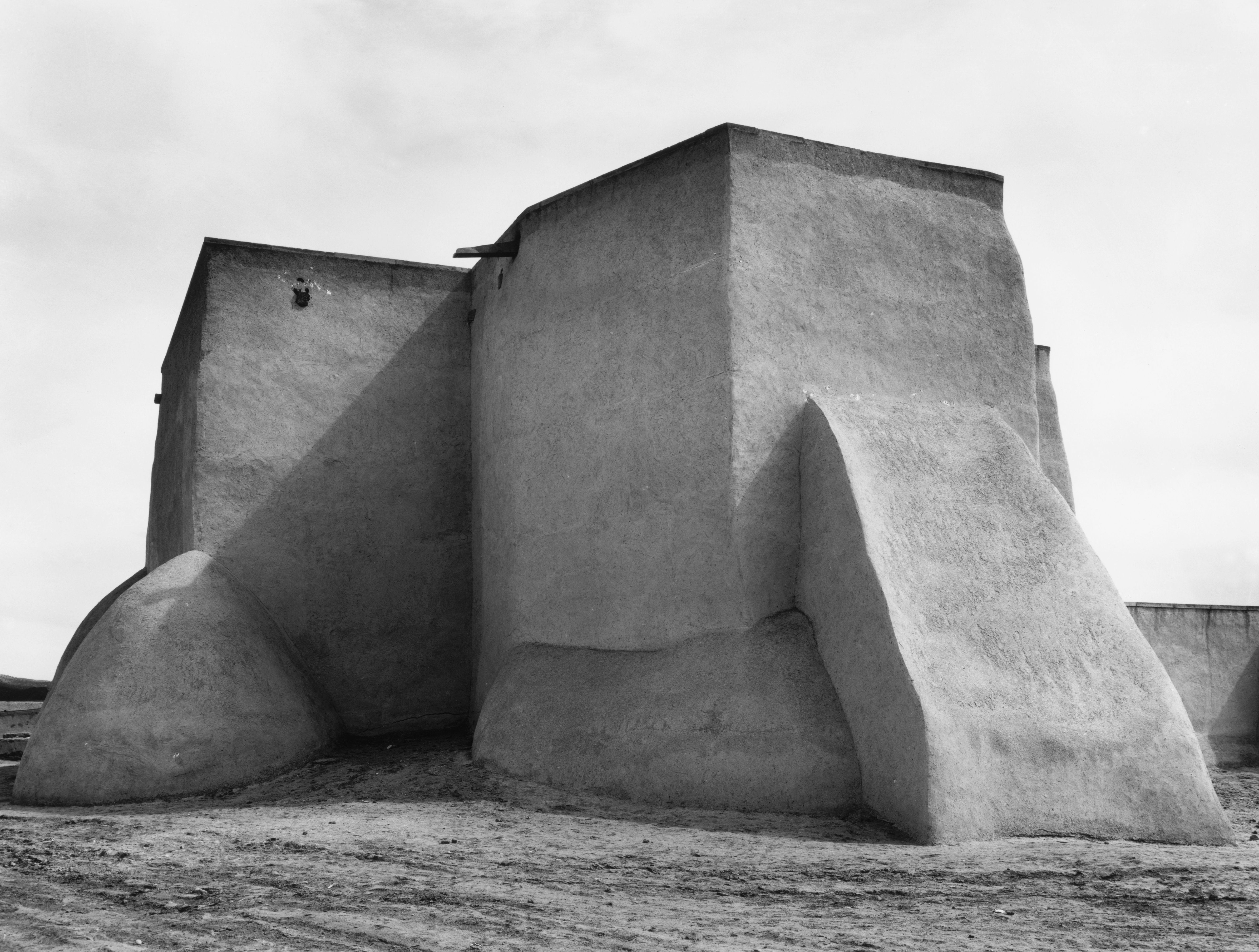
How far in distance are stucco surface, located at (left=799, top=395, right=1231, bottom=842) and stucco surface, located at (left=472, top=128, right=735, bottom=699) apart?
0.72 meters

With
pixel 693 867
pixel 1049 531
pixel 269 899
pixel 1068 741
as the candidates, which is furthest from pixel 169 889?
pixel 1049 531

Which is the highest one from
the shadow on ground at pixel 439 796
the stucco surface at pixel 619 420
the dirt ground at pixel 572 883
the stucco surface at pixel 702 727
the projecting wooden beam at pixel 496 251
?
the projecting wooden beam at pixel 496 251

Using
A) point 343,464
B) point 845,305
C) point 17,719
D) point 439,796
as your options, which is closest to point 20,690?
point 17,719

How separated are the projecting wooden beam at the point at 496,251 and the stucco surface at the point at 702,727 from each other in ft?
10.4

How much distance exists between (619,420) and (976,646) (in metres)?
2.77

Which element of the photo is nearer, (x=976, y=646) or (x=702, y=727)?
(x=976, y=646)

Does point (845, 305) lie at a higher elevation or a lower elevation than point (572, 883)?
higher

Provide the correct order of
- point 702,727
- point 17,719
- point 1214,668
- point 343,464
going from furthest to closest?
point 17,719 → point 1214,668 → point 343,464 → point 702,727

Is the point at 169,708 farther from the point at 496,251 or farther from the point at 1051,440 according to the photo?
the point at 1051,440

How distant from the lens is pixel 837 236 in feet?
29.3

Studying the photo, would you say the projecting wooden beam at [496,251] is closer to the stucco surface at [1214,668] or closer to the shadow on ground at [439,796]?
the shadow on ground at [439,796]

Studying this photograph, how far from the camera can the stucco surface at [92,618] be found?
501 inches

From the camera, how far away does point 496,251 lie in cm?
1016

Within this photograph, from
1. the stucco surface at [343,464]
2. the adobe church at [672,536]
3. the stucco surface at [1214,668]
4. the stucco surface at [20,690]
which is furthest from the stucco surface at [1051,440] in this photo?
the stucco surface at [20,690]
